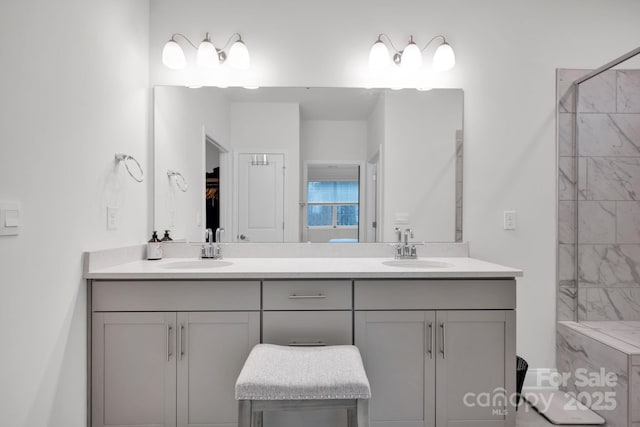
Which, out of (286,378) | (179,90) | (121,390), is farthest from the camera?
(179,90)

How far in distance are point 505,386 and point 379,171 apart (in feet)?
4.10

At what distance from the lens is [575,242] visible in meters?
2.14

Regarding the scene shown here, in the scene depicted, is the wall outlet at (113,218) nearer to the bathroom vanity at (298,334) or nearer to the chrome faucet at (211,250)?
the bathroom vanity at (298,334)

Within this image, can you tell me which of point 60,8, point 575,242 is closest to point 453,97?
point 575,242

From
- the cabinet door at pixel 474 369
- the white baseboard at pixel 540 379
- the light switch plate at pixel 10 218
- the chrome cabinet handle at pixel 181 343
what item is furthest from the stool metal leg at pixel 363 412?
the white baseboard at pixel 540 379

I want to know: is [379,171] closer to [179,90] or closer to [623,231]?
[179,90]

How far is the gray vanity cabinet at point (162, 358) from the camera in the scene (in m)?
1.53

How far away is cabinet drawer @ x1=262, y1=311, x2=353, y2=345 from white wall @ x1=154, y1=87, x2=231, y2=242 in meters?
0.81

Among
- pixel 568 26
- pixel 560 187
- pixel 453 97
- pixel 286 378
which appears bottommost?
pixel 286 378

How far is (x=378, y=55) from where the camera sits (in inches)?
80.6

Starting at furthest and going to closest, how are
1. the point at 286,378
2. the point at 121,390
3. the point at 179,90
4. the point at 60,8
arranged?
1. the point at 179,90
2. the point at 121,390
3. the point at 60,8
4. the point at 286,378

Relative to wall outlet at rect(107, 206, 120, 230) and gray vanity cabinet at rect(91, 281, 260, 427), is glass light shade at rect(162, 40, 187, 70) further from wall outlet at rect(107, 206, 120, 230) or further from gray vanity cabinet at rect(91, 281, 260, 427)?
gray vanity cabinet at rect(91, 281, 260, 427)

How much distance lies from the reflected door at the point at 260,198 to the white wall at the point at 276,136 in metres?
0.04

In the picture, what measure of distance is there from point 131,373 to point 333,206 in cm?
130
